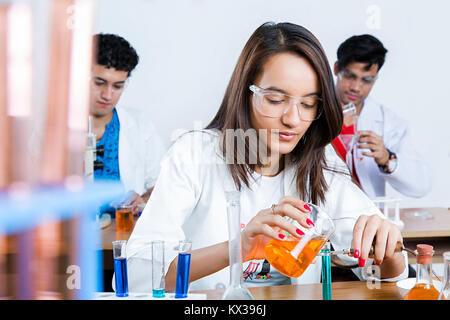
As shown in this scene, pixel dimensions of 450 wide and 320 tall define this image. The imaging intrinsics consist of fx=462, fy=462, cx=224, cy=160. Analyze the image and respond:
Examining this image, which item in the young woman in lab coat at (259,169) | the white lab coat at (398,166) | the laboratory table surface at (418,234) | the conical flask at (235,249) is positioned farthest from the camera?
the white lab coat at (398,166)

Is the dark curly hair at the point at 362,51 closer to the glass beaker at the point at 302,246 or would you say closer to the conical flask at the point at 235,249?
the glass beaker at the point at 302,246

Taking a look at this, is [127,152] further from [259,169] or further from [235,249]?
[235,249]

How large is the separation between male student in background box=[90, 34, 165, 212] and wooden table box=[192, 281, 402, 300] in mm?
1085

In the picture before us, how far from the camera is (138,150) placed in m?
2.14

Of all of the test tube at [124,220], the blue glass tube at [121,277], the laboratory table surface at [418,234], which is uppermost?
the blue glass tube at [121,277]

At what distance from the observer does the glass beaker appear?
0.75 m

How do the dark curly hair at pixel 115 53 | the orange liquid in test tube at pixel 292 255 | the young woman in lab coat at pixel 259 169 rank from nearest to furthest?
the orange liquid in test tube at pixel 292 255 → the young woman in lab coat at pixel 259 169 → the dark curly hair at pixel 115 53

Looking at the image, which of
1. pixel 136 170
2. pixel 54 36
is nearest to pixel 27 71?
pixel 54 36

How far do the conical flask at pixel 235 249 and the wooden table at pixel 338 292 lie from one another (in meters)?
0.18

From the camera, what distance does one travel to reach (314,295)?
892 millimetres

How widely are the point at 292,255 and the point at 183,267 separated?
180 mm

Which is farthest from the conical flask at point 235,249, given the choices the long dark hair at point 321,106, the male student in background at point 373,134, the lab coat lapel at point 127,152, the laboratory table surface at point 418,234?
the male student in background at point 373,134

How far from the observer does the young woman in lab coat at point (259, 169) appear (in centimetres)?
104

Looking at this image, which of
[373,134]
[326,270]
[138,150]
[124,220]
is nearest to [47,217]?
[326,270]
